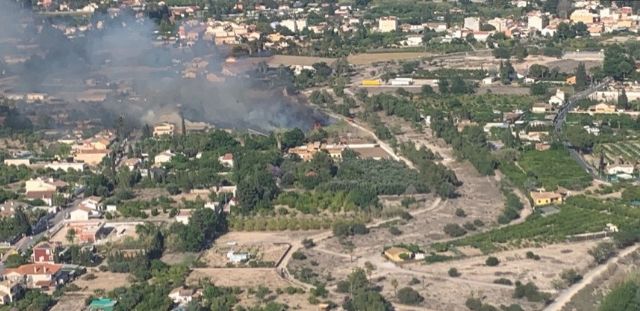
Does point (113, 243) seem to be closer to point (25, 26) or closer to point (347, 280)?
point (347, 280)

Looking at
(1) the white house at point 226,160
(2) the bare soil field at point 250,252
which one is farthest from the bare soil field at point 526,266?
(1) the white house at point 226,160

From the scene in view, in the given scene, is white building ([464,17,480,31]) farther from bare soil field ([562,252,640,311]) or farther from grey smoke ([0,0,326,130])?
bare soil field ([562,252,640,311])

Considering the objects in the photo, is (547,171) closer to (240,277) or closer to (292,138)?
(292,138)

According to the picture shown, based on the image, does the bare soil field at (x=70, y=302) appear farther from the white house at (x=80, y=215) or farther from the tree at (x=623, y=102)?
the tree at (x=623, y=102)

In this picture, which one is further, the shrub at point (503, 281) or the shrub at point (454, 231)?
the shrub at point (454, 231)

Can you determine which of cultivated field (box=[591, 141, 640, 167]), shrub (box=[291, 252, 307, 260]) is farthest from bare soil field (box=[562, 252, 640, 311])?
cultivated field (box=[591, 141, 640, 167])

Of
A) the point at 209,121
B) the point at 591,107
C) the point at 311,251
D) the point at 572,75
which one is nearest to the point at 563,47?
the point at 572,75

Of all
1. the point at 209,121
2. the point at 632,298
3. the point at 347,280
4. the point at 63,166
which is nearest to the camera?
the point at 632,298

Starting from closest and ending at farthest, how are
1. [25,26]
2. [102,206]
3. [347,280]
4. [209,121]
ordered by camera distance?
1. [347,280]
2. [102,206]
3. [209,121]
4. [25,26]
